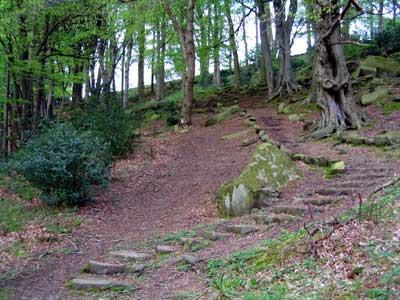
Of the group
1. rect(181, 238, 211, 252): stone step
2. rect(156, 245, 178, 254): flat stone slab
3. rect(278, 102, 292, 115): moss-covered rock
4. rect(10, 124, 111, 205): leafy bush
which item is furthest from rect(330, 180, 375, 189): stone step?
rect(278, 102, 292, 115): moss-covered rock

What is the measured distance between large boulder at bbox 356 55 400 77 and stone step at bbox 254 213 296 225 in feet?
39.9

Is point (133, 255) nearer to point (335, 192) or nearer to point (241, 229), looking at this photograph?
point (241, 229)

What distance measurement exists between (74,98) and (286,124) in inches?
466

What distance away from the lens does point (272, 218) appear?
6176 millimetres

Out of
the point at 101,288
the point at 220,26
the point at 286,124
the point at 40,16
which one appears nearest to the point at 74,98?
the point at 220,26

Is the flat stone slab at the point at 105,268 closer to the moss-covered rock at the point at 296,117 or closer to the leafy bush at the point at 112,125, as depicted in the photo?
the leafy bush at the point at 112,125

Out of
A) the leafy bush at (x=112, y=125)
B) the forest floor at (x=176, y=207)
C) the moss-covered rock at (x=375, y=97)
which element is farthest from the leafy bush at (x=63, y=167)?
the moss-covered rock at (x=375, y=97)

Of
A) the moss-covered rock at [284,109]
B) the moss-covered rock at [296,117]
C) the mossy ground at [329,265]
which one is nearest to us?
the mossy ground at [329,265]

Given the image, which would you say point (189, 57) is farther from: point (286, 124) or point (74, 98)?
point (74, 98)

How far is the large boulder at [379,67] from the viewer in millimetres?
16422

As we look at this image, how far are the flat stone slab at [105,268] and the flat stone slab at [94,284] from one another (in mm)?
265

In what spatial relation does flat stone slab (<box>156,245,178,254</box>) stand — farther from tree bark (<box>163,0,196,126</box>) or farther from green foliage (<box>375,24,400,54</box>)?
green foliage (<box>375,24,400,54</box>)

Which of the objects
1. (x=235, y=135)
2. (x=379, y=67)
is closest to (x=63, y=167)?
(x=235, y=135)

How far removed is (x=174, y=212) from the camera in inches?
322
